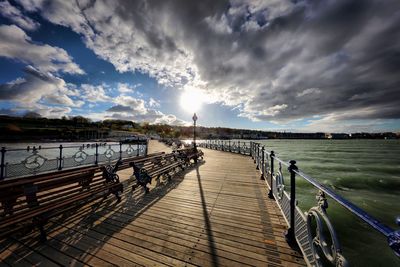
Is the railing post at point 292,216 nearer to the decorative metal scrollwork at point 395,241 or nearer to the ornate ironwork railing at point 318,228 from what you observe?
the ornate ironwork railing at point 318,228

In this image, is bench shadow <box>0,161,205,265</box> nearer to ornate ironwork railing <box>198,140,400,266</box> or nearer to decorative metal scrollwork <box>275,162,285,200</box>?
ornate ironwork railing <box>198,140,400,266</box>

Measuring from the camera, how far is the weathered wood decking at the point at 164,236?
2.98m

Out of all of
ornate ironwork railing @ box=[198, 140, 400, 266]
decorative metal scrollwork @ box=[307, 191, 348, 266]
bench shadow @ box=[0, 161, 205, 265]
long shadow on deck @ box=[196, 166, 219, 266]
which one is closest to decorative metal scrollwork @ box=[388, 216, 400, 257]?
ornate ironwork railing @ box=[198, 140, 400, 266]

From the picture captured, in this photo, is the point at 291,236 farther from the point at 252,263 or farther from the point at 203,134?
the point at 203,134

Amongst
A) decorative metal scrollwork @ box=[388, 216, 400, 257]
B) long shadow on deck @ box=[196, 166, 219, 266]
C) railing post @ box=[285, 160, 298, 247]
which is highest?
decorative metal scrollwork @ box=[388, 216, 400, 257]

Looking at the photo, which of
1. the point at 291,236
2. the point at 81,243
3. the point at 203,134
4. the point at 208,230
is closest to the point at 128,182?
the point at 81,243

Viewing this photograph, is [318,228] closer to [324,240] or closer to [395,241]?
[324,240]

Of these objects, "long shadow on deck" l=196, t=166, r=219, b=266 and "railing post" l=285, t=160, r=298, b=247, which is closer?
"long shadow on deck" l=196, t=166, r=219, b=266

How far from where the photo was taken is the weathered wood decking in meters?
2.98

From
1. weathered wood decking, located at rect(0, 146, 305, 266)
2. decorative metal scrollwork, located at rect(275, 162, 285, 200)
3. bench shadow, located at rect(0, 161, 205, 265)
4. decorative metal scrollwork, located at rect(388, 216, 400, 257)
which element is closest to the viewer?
decorative metal scrollwork, located at rect(388, 216, 400, 257)

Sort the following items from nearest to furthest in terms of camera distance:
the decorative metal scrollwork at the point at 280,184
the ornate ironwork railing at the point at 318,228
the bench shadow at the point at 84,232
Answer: the ornate ironwork railing at the point at 318,228 → the bench shadow at the point at 84,232 → the decorative metal scrollwork at the point at 280,184

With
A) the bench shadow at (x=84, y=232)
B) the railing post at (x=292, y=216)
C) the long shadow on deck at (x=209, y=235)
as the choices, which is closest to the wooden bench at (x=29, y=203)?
the bench shadow at (x=84, y=232)

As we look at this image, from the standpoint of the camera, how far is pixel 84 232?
3709 mm

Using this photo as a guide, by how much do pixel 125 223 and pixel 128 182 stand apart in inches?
132
